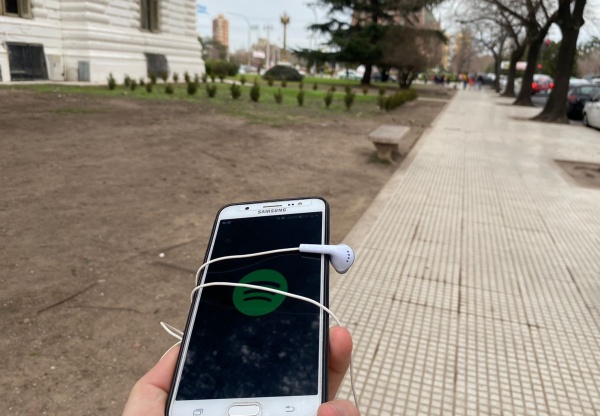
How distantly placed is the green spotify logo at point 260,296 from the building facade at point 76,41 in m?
21.8

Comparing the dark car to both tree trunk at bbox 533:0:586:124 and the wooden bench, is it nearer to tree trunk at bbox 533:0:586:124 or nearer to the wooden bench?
tree trunk at bbox 533:0:586:124

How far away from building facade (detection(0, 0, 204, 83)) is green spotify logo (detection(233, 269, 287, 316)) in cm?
2177

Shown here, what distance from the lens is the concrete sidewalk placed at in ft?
9.36

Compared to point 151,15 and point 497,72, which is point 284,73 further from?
point 497,72

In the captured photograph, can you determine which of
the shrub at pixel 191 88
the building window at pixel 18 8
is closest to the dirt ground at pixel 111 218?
the shrub at pixel 191 88

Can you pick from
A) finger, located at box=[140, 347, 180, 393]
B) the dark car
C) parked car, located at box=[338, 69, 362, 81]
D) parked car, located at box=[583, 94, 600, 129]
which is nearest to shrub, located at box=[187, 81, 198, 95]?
parked car, located at box=[583, 94, 600, 129]

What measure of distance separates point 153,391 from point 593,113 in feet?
67.1

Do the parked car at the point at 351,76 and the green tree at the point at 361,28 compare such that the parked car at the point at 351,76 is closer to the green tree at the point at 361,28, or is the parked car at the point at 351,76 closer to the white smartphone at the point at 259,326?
the green tree at the point at 361,28

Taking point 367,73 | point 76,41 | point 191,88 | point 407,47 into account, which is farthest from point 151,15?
point 367,73

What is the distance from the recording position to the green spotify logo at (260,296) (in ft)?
5.22

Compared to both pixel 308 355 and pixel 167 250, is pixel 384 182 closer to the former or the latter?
pixel 167 250

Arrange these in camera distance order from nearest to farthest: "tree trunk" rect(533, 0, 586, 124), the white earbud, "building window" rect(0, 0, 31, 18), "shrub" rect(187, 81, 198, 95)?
the white earbud, "tree trunk" rect(533, 0, 586, 124), "shrub" rect(187, 81, 198, 95), "building window" rect(0, 0, 31, 18)

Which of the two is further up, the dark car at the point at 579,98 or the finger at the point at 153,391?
the dark car at the point at 579,98

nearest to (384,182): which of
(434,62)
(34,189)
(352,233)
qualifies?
(352,233)
